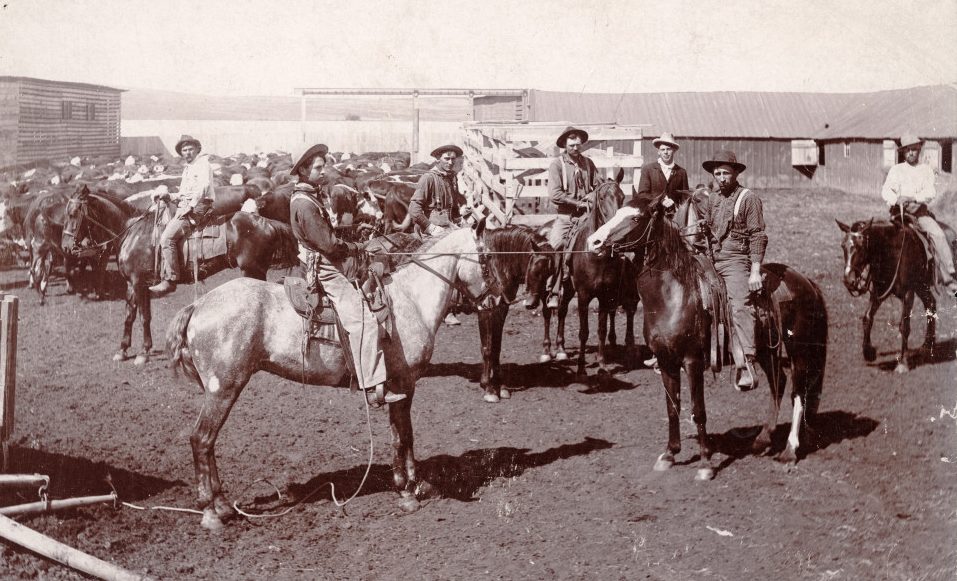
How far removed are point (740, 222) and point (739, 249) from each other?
275mm

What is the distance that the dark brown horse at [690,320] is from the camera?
8.04 metres

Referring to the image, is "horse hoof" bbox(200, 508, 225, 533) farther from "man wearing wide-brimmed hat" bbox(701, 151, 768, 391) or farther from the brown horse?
"man wearing wide-brimmed hat" bbox(701, 151, 768, 391)

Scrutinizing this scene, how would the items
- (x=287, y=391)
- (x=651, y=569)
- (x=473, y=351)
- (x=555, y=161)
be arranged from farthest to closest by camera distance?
(x=473, y=351)
(x=555, y=161)
(x=287, y=391)
(x=651, y=569)

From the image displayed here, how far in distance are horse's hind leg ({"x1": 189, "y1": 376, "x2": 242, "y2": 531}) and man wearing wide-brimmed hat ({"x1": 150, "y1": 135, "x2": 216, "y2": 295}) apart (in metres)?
5.71

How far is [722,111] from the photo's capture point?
3603 cm

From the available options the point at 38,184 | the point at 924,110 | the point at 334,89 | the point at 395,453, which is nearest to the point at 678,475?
the point at 395,453

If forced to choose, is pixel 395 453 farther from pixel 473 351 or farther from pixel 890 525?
pixel 473 351

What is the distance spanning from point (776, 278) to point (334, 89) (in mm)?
8700

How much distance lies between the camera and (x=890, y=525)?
6844mm

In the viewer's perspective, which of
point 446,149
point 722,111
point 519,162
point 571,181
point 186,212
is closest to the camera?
point 446,149

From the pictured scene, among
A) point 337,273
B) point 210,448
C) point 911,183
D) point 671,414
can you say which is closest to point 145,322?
point 210,448

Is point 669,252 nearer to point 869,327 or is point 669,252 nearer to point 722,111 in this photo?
point 869,327

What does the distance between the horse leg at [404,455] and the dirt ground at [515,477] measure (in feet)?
0.64

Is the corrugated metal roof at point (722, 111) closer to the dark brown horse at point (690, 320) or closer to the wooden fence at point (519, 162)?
the wooden fence at point (519, 162)
